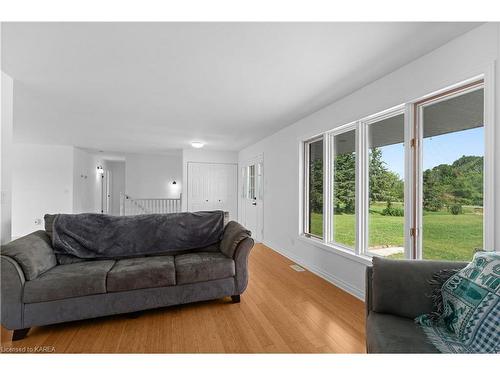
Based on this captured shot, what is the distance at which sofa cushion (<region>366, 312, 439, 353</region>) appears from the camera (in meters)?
1.08

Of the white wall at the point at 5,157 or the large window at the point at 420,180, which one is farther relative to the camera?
the white wall at the point at 5,157

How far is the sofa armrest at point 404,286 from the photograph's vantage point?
134cm

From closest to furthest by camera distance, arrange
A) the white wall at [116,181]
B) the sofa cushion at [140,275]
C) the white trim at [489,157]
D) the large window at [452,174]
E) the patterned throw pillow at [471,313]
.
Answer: the patterned throw pillow at [471,313] < the white trim at [489,157] < the large window at [452,174] < the sofa cushion at [140,275] < the white wall at [116,181]

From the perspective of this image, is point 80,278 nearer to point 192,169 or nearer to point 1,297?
point 1,297

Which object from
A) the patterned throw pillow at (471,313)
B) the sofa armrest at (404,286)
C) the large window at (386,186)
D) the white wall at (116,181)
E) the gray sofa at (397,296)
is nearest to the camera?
the patterned throw pillow at (471,313)

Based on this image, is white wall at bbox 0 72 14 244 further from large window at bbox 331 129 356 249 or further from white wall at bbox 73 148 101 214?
white wall at bbox 73 148 101 214

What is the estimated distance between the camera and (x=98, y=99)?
2955mm

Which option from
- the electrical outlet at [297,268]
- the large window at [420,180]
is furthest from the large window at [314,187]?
the electrical outlet at [297,268]

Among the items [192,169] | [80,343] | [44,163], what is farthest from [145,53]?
[44,163]

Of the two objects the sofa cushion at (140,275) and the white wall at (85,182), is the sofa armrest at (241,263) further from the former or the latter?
the white wall at (85,182)

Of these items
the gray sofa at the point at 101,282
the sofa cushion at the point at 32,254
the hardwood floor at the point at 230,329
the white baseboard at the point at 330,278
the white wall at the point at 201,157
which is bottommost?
the hardwood floor at the point at 230,329

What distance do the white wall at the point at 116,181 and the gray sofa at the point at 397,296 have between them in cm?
1050

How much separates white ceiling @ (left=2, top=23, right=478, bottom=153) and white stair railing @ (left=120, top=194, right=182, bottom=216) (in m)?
3.94

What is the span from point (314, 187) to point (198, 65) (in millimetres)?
2501
